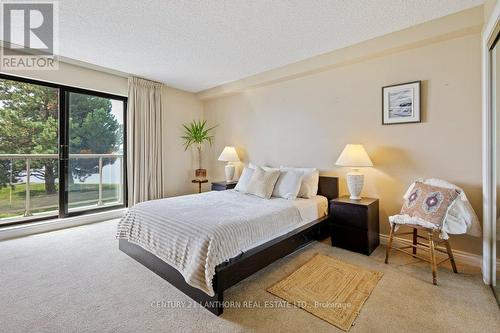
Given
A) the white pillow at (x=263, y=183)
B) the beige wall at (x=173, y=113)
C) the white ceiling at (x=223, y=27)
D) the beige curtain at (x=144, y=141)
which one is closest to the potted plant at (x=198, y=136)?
the beige wall at (x=173, y=113)

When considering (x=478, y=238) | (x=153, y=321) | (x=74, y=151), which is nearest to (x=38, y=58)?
(x=74, y=151)

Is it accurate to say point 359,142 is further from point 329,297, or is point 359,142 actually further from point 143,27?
point 143,27

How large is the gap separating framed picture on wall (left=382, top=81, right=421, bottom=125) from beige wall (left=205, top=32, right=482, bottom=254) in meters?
0.08

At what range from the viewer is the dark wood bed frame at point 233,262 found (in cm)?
177

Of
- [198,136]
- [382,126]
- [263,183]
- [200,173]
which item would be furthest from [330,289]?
[198,136]

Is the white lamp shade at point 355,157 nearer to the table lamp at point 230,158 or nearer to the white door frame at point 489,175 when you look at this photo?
the white door frame at point 489,175

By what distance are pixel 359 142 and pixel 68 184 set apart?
4.55 metres

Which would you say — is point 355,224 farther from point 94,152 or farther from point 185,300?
point 94,152

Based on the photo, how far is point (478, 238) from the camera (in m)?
2.42

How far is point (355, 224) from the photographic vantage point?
2.74 metres

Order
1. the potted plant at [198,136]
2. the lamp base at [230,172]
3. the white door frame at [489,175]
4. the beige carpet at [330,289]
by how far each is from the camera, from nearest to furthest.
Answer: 1. the beige carpet at [330,289]
2. the white door frame at [489,175]
3. the lamp base at [230,172]
4. the potted plant at [198,136]

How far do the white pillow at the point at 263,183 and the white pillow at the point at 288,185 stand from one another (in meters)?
0.08
